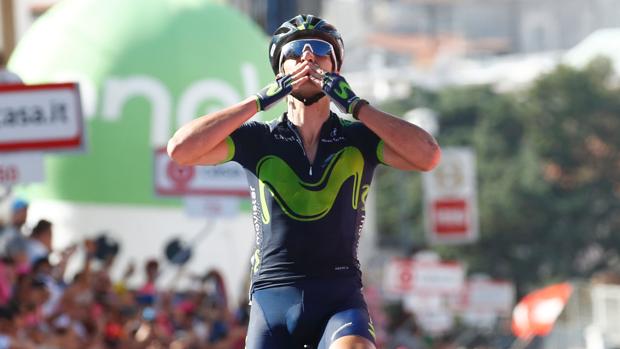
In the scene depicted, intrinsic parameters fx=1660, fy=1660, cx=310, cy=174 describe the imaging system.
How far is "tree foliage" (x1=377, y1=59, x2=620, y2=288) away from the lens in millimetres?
69000

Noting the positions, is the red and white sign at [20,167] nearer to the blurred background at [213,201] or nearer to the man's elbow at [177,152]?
the blurred background at [213,201]

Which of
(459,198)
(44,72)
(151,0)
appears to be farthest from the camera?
(459,198)

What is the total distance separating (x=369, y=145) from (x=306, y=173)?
37 cm

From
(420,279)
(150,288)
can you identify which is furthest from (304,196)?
(420,279)

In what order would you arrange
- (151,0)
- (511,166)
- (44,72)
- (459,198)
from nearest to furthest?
1. (44,72)
2. (151,0)
3. (459,198)
4. (511,166)

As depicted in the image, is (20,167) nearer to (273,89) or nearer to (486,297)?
(273,89)

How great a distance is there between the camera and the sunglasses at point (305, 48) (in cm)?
844

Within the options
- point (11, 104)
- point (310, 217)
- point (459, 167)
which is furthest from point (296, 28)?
point (459, 167)

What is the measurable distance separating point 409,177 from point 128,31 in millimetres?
49482

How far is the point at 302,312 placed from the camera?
8.23 meters

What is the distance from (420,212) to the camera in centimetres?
7344

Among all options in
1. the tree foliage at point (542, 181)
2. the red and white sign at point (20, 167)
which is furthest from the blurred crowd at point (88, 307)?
the tree foliage at point (542, 181)

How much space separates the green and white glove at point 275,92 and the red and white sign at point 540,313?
91.0 feet

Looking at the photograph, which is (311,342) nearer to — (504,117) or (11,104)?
(11,104)
